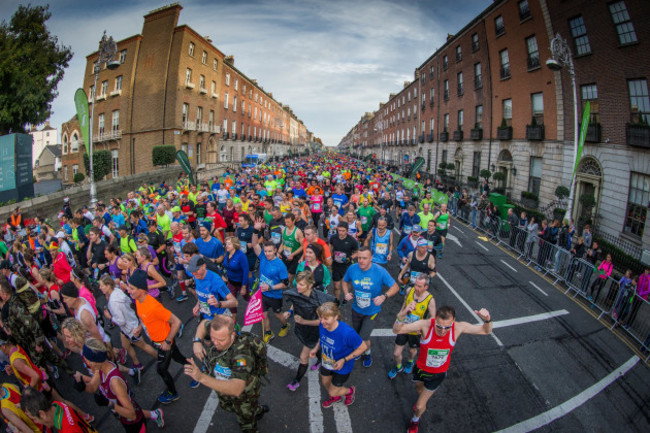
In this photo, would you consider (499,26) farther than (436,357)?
Answer: Yes

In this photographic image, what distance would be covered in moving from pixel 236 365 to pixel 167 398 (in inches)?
81.9

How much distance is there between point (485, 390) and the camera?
191 inches

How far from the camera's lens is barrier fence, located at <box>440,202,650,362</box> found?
664cm

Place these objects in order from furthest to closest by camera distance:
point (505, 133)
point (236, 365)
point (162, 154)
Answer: point (162, 154) → point (505, 133) → point (236, 365)

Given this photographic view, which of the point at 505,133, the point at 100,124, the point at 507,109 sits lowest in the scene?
the point at 505,133

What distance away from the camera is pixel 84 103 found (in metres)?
11.8

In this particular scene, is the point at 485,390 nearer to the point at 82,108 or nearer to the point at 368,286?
the point at 368,286

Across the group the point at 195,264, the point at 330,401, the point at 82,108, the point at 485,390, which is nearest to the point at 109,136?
the point at 82,108

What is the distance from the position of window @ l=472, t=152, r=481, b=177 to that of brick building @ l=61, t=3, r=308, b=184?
27.0m

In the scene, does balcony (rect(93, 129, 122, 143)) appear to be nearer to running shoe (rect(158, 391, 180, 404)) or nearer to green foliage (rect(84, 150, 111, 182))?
green foliage (rect(84, 150, 111, 182))

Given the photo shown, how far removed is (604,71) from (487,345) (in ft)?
51.7

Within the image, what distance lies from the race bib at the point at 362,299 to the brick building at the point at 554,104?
13.7 m

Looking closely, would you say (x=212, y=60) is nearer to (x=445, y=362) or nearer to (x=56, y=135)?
(x=445, y=362)

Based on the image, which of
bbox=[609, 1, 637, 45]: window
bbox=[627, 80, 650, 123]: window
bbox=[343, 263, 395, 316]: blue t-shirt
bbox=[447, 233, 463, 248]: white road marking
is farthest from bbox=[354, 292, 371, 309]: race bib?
bbox=[609, 1, 637, 45]: window
